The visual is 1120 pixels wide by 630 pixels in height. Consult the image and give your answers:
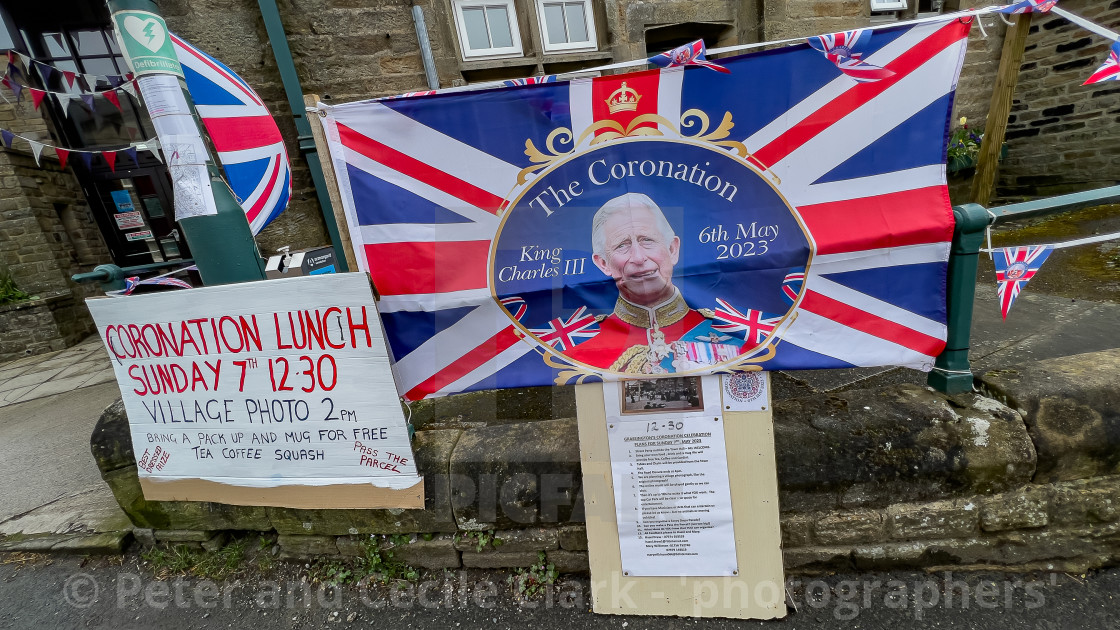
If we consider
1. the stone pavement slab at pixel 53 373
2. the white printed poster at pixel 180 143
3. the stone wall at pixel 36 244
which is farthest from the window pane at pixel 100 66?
the white printed poster at pixel 180 143

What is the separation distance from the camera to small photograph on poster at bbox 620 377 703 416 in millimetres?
1646

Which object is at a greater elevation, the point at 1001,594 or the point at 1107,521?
the point at 1107,521

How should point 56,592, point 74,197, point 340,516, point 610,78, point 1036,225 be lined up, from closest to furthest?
point 610,78
point 340,516
point 56,592
point 1036,225
point 74,197

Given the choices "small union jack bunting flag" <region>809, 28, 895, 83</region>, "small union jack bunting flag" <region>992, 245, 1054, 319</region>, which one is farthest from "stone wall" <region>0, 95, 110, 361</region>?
"small union jack bunting flag" <region>992, 245, 1054, 319</region>

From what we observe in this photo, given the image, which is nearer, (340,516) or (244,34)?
(340,516)

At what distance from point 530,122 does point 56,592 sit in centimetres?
322

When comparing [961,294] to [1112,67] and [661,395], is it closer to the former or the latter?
[1112,67]

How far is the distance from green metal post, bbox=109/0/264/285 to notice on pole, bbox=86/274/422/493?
237 millimetres

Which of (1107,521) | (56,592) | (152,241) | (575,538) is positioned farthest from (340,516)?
(152,241)

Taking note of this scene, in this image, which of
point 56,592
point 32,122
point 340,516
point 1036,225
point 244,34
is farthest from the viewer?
point 32,122

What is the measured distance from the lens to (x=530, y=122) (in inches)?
63.4

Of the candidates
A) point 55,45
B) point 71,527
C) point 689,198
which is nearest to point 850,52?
point 689,198

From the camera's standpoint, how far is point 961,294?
5.43 ft

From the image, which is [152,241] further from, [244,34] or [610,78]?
[610,78]
